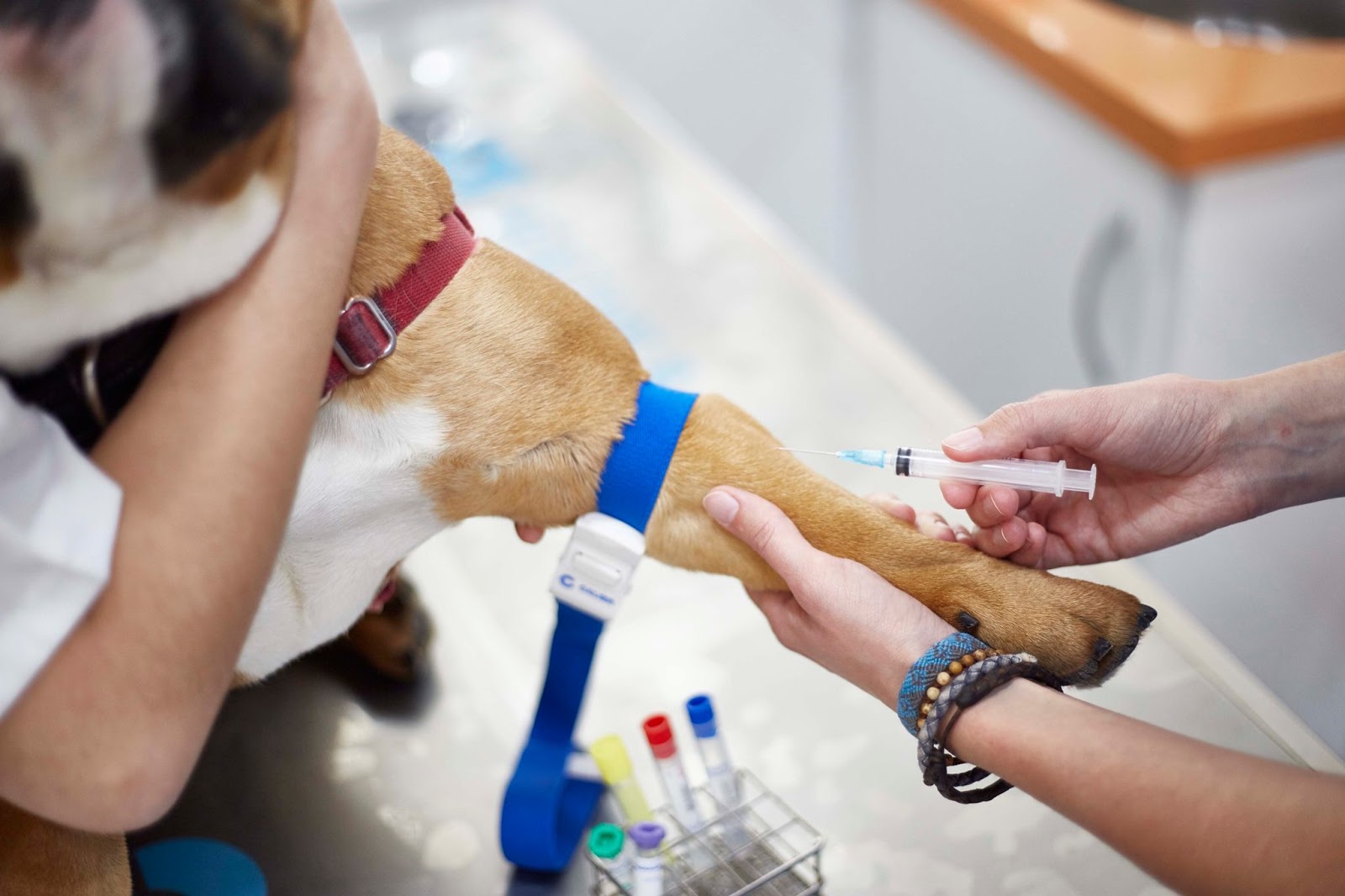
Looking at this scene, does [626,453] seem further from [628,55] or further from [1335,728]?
[628,55]

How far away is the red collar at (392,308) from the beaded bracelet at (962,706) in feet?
1.26

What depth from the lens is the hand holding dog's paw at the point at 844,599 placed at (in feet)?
2.49

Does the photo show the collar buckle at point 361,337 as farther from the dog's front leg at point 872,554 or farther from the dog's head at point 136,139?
the dog's front leg at point 872,554

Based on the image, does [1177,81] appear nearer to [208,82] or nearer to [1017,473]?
[1017,473]

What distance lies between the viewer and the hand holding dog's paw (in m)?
0.76

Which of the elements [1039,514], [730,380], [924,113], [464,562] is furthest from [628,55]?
[1039,514]

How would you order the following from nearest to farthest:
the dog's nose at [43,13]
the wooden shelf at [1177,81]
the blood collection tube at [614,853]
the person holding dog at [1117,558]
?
1. the dog's nose at [43,13]
2. the person holding dog at [1117,558]
3. the blood collection tube at [614,853]
4. the wooden shelf at [1177,81]

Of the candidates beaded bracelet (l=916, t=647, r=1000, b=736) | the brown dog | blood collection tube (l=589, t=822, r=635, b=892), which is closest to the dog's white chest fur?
the brown dog

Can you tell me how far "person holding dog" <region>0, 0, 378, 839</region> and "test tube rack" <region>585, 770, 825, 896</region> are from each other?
35 centimetres

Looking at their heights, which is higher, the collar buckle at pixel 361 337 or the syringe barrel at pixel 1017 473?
the collar buckle at pixel 361 337

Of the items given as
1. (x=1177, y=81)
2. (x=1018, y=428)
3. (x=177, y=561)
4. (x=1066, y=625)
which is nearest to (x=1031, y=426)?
(x=1018, y=428)

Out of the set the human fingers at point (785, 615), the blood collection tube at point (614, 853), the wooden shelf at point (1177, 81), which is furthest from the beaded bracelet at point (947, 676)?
the wooden shelf at point (1177, 81)

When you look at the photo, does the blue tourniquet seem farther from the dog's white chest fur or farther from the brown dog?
the dog's white chest fur

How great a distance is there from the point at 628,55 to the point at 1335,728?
215 cm
